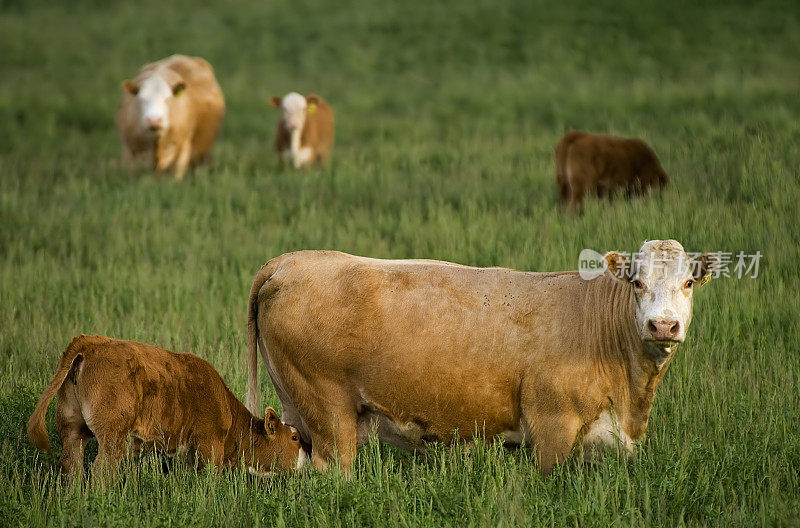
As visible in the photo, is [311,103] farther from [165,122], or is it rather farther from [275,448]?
[275,448]

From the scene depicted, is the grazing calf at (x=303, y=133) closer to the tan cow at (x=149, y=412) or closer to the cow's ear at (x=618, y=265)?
the tan cow at (x=149, y=412)

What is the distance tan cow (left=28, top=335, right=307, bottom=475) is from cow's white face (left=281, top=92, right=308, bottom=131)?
10.7m

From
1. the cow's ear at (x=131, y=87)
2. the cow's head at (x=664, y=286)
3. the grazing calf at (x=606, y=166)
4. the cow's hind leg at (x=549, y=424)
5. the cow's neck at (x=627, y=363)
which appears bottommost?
the cow's hind leg at (x=549, y=424)

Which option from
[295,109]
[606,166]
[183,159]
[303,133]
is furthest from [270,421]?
[295,109]

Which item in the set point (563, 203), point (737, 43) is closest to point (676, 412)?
point (563, 203)

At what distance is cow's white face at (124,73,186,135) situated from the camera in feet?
49.1

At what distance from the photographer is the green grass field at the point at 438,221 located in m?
4.99

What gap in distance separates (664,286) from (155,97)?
12.1 m

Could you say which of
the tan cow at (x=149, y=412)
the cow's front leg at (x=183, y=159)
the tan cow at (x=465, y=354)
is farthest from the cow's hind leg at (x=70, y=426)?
the cow's front leg at (x=183, y=159)

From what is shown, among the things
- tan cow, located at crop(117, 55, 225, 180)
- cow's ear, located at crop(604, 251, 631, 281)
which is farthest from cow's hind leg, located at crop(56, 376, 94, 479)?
tan cow, located at crop(117, 55, 225, 180)

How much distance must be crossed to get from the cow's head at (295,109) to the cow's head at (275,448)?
10854 mm

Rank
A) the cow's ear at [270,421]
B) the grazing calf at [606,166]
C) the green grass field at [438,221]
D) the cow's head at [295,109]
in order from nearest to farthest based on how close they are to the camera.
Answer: the green grass field at [438,221] → the cow's ear at [270,421] → the grazing calf at [606,166] → the cow's head at [295,109]

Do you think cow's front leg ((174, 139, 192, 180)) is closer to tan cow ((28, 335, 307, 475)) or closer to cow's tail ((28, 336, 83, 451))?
tan cow ((28, 335, 307, 475))

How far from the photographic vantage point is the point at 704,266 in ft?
16.7
